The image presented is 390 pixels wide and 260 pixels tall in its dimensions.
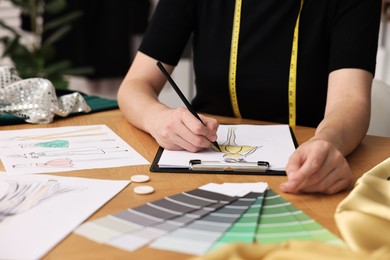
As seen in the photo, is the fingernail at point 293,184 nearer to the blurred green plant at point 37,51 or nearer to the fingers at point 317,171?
the fingers at point 317,171

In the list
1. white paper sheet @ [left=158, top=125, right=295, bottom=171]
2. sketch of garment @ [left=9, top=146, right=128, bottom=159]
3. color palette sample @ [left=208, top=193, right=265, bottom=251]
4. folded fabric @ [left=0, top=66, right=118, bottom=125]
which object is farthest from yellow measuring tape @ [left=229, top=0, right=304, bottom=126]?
color palette sample @ [left=208, top=193, right=265, bottom=251]

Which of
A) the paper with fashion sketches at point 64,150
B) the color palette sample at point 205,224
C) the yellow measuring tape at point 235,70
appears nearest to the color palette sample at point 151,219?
the color palette sample at point 205,224

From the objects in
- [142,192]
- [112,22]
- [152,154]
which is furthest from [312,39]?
[112,22]

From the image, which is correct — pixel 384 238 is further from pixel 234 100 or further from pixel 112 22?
pixel 112 22

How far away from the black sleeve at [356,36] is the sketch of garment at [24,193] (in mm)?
739

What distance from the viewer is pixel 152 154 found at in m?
1.12

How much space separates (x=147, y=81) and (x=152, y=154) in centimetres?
41

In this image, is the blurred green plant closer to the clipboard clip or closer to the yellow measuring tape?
the yellow measuring tape

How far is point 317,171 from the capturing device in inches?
35.7

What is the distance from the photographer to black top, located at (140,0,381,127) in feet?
4.90

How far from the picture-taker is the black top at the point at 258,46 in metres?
1.49

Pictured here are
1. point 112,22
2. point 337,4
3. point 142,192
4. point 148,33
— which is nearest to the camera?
point 142,192

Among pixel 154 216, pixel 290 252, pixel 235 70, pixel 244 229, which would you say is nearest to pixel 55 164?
pixel 154 216

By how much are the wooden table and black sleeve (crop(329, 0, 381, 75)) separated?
182 mm
